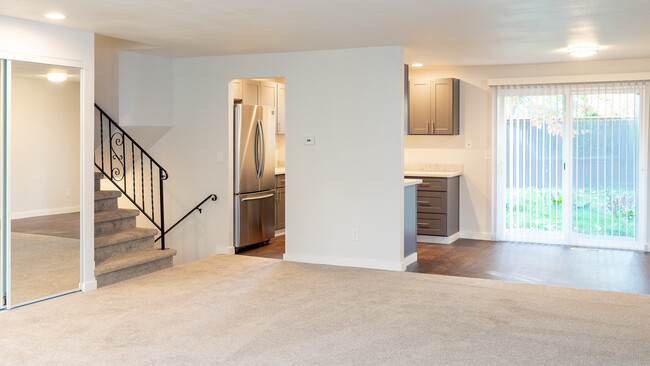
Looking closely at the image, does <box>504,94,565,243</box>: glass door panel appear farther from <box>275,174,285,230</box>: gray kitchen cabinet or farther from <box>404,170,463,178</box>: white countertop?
<box>275,174,285,230</box>: gray kitchen cabinet

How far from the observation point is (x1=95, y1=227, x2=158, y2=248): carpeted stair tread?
→ 583 centimetres

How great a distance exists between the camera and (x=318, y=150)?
21.3ft

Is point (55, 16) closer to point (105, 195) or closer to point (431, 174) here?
point (105, 195)

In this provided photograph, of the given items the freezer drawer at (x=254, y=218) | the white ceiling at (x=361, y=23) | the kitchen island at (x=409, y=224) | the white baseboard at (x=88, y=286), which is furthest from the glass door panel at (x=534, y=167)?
the white baseboard at (x=88, y=286)

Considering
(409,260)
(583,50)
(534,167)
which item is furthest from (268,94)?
(583,50)

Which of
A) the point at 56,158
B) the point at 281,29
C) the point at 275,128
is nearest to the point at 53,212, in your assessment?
the point at 56,158

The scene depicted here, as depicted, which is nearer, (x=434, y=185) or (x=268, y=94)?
(x=434, y=185)

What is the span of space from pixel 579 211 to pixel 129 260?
5217 millimetres

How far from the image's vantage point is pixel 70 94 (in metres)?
5.14

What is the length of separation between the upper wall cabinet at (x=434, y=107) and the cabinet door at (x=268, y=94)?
1781 millimetres

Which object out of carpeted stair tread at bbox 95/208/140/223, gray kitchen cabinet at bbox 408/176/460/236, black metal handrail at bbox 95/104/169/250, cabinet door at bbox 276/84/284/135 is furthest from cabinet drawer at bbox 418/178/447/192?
carpeted stair tread at bbox 95/208/140/223

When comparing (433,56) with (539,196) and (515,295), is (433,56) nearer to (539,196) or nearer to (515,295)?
(539,196)

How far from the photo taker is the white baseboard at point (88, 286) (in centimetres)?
531

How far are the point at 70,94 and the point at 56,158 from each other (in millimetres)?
537
